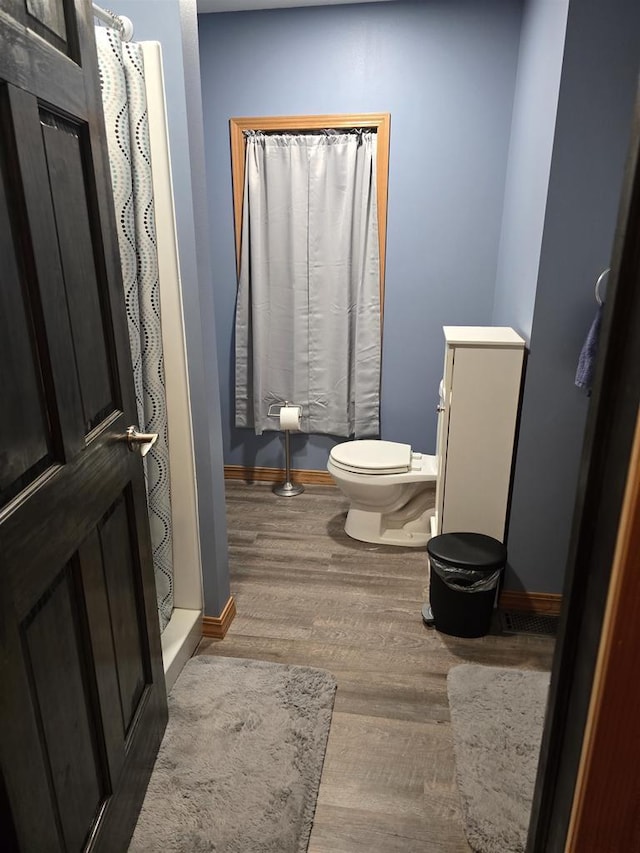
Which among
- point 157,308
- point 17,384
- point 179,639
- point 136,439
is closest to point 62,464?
point 17,384

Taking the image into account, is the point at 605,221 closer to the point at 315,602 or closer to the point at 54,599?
the point at 315,602

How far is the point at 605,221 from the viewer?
1953 mm

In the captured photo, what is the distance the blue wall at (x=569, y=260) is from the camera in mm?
1830

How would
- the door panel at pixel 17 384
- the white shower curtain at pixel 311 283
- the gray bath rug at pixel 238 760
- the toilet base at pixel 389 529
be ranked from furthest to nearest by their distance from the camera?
the white shower curtain at pixel 311 283 → the toilet base at pixel 389 529 → the gray bath rug at pixel 238 760 → the door panel at pixel 17 384

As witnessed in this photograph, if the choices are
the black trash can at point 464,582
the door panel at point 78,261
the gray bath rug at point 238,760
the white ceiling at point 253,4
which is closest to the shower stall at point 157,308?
the gray bath rug at point 238,760

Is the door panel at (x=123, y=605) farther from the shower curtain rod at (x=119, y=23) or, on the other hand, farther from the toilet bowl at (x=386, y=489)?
the toilet bowl at (x=386, y=489)

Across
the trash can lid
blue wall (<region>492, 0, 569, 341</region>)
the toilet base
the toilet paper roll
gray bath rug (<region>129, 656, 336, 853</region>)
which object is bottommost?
gray bath rug (<region>129, 656, 336, 853</region>)

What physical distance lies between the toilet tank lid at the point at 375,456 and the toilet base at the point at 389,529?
28 centimetres

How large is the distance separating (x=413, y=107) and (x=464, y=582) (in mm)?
2318


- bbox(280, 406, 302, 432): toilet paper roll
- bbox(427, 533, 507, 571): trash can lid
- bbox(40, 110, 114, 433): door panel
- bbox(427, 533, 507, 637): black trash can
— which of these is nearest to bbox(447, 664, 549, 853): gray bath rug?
bbox(427, 533, 507, 637): black trash can

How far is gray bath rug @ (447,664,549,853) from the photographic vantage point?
1.50 m

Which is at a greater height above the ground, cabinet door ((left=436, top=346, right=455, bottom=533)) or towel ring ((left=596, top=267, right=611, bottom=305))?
towel ring ((left=596, top=267, right=611, bottom=305))

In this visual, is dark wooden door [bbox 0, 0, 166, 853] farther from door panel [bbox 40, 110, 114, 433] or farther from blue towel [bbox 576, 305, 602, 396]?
blue towel [bbox 576, 305, 602, 396]

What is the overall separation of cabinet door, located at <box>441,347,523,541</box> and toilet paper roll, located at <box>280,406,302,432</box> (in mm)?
1182
